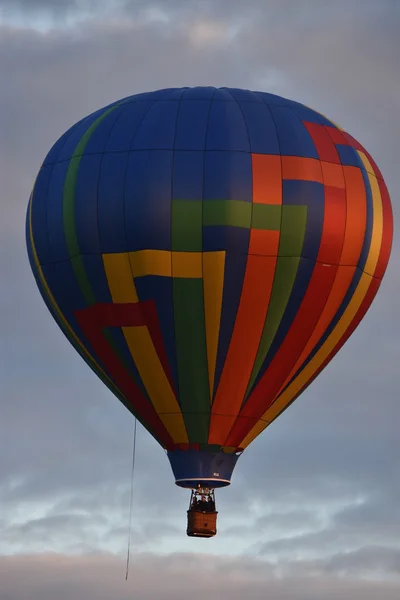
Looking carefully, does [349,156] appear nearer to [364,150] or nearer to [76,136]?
[364,150]

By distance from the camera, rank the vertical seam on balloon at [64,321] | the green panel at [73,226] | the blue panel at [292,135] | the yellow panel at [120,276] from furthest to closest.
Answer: the vertical seam on balloon at [64,321]
the blue panel at [292,135]
the green panel at [73,226]
the yellow panel at [120,276]

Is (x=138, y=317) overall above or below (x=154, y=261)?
below

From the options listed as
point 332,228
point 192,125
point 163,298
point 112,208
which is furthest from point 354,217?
point 112,208

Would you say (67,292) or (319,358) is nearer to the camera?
(67,292)

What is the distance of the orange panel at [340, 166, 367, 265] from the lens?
57.3 meters

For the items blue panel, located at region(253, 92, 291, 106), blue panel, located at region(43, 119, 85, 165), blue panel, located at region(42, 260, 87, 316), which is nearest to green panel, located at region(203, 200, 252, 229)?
blue panel, located at region(253, 92, 291, 106)

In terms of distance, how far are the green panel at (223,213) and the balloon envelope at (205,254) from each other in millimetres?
23

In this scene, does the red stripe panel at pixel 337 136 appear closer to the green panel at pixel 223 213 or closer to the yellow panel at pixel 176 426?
the green panel at pixel 223 213

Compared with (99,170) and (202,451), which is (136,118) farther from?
(202,451)

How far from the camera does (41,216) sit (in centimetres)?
5788

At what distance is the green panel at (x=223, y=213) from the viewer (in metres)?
56.2

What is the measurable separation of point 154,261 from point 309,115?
13.3 ft

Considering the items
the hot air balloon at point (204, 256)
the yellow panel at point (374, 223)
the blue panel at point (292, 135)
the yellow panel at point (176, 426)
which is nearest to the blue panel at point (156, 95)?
the hot air balloon at point (204, 256)

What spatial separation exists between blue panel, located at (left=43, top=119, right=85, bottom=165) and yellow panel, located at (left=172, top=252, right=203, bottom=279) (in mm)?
3208
